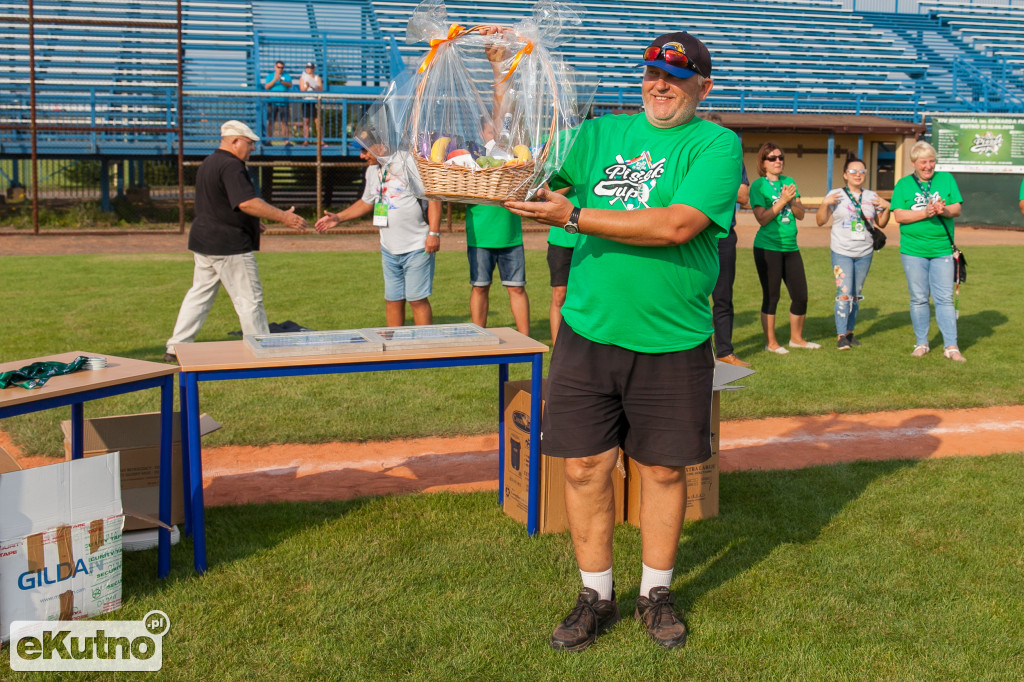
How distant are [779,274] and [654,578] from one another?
233 inches

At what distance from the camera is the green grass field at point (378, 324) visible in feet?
21.5

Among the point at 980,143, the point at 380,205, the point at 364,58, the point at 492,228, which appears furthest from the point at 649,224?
the point at 364,58

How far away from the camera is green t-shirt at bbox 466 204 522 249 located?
7609 mm

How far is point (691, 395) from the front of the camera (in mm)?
3303

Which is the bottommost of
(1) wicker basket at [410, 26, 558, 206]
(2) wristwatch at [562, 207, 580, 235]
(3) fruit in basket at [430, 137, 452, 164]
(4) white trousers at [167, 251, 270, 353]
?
(4) white trousers at [167, 251, 270, 353]

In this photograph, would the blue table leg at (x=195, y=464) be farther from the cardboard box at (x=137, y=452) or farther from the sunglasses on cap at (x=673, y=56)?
the sunglasses on cap at (x=673, y=56)

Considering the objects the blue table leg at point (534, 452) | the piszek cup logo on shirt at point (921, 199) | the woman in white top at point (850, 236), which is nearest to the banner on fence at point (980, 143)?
the woman in white top at point (850, 236)

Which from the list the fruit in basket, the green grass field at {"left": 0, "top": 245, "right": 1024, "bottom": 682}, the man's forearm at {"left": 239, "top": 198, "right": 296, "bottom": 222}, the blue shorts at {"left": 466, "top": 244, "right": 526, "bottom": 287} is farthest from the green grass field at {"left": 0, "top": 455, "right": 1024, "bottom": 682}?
the blue shorts at {"left": 466, "top": 244, "right": 526, "bottom": 287}

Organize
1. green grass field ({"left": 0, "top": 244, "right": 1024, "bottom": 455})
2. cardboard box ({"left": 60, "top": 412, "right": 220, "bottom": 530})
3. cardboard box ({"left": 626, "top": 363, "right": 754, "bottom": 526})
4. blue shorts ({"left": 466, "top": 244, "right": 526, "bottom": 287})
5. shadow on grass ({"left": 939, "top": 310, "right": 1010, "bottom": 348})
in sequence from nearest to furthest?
cardboard box ({"left": 60, "top": 412, "right": 220, "bottom": 530}), cardboard box ({"left": 626, "top": 363, "right": 754, "bottom": 526}), green grass field ({"left": 0, "top": 244, "right": 1024, "bottom": 455}), blue shorts ({"left": 466, "top": 244, "right": 526, "bottom": 287}), shadow on grass ({"left": 939, "top": 310, "right": 1010, "bottom": 348})

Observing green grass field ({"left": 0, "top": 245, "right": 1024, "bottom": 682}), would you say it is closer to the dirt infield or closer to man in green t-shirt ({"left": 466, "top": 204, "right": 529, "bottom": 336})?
the dirt infield

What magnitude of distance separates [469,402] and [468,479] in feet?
5.48

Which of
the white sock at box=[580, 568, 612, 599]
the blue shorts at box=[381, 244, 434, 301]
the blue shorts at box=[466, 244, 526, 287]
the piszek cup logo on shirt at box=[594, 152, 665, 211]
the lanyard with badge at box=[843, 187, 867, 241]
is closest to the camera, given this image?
the piszek cup logo on shirt at box=[594, 152, 665, 211]

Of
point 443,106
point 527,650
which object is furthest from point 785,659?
point 443,106

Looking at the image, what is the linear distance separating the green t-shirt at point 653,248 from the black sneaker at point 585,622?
3.11ft
